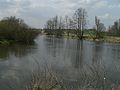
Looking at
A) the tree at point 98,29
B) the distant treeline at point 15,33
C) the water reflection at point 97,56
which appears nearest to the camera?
the water reflection at point 97,56

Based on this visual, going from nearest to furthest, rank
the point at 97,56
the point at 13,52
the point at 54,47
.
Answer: the point at 97,56 → the point at 13,52 → the point at 54,47

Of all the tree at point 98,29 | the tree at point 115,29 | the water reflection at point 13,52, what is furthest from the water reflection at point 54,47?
the tree at point 115,29

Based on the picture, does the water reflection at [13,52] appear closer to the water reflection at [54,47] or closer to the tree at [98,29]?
the water reflection at [54,47]

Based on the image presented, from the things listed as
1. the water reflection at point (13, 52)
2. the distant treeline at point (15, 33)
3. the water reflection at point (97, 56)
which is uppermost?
the distant treeline at point (15, 33)

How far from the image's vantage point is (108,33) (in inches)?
3401

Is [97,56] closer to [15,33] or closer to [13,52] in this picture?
[13,52]

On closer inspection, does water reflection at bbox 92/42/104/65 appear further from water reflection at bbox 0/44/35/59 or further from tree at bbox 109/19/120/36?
tree at bbox 109/19/120/36

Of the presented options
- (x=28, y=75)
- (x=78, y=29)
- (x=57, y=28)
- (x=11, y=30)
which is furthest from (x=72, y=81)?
(x=57, y=28)

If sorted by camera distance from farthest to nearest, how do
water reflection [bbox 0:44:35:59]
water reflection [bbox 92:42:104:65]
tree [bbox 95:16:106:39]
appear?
tree [bbox 95:16:106:39] < water reflection [bbox 0:44:35:59] < water reflection [bbox 92:42:104:65]

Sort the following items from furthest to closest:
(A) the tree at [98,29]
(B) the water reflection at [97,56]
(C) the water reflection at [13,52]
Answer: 1. (A) the tree at [98,29]
2. (C) the water reflection at [13,52]
3. (B) the water reflection at [97,56]

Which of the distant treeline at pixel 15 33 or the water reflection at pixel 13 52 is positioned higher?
the distant treeline at pixel 15 33

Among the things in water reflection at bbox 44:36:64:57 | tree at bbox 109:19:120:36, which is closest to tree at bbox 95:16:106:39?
tree at bbox 109:19:120:36

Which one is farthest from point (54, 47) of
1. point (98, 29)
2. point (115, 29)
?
point (115, 29)

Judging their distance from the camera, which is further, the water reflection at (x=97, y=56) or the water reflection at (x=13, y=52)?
the water reflection at (x=13, y=52)
